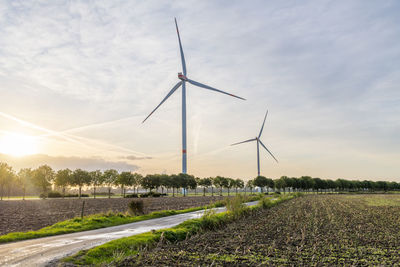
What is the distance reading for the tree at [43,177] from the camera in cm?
15327

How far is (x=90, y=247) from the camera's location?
20391mm

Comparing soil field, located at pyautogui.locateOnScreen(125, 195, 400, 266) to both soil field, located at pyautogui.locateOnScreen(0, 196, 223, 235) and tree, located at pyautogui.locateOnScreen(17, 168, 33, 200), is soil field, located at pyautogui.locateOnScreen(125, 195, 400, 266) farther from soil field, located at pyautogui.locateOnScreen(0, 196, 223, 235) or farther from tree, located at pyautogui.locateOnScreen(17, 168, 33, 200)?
tree, located at pyautogui.locateOnScreen(17, 168, 33, 200)

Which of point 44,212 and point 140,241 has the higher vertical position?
point 140,241

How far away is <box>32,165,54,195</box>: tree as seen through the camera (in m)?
153

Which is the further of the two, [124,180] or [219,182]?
[219,182]

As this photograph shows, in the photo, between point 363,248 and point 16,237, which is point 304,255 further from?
point 16,237

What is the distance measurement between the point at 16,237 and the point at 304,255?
22.5 metres

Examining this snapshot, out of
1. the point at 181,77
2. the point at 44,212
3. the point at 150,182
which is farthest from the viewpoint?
the point at 150,182

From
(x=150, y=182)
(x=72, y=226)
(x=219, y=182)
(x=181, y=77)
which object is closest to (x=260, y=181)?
(x=219, y=182)

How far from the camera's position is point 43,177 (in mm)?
155125

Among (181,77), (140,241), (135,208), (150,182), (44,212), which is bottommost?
(44,212)

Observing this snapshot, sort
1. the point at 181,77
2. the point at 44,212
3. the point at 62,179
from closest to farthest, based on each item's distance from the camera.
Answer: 1. the point at 44,212
2. the point at 181,77
3. the point at 62,179

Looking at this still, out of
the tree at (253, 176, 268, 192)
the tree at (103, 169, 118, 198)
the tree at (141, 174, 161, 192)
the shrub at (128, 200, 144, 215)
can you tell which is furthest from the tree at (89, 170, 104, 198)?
the shrub at (128, 200, 144, 215)

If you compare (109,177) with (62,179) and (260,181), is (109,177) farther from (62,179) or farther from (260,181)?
(260,181)
